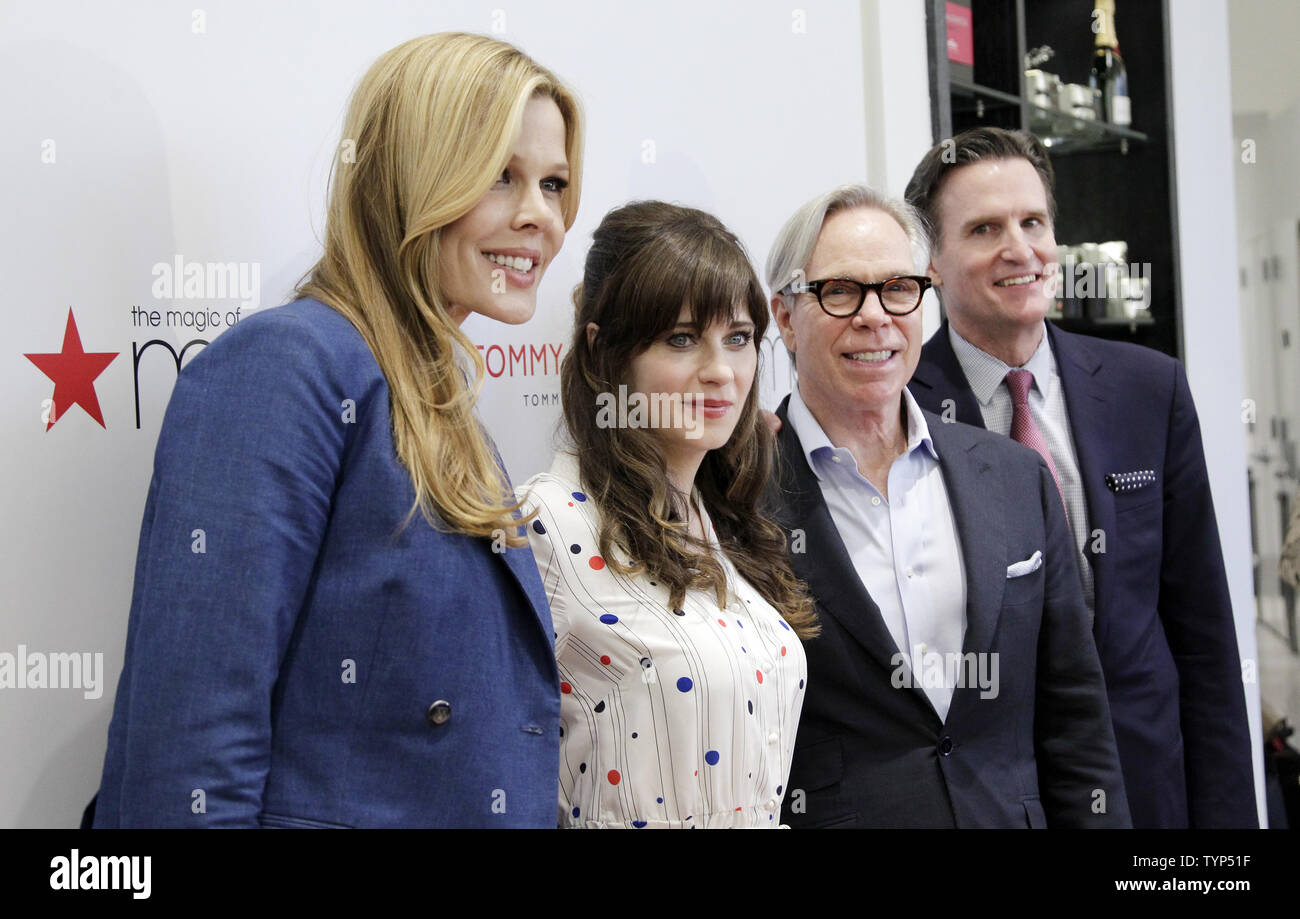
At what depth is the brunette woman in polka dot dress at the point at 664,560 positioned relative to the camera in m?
1.71

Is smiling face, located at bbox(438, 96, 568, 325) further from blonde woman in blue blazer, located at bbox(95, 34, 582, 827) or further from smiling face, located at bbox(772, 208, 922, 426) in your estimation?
smiling face, located at bbox(772, 208, 922, 426)

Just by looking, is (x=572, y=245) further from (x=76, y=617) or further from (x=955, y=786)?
(x=955, y=786)

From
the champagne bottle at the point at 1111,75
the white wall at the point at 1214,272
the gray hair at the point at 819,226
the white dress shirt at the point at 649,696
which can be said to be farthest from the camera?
the champagne bottle at the point at 1111,75

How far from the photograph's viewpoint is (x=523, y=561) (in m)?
1.62

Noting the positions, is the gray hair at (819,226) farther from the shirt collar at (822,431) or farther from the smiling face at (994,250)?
the shirt collar at (822,431)

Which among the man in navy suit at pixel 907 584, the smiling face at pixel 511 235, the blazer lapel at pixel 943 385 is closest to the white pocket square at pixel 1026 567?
the man in navy suit at pixel 907 584

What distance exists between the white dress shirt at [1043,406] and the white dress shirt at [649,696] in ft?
2.81

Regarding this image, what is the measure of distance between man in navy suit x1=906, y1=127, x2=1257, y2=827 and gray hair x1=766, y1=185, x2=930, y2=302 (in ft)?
0.55

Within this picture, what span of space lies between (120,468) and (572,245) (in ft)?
3.12

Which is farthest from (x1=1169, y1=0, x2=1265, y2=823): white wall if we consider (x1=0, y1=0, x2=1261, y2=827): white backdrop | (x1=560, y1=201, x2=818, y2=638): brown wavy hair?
(x1=0, y1=0, x2=1261, y2=827): white backdrop

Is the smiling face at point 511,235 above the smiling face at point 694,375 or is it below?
above

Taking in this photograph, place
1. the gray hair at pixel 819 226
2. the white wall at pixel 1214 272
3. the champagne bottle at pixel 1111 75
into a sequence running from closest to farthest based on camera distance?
the gray hair at pixel 819 226
the white wall at pixel 1214 272
the champagne bottle at pixel 1111 75

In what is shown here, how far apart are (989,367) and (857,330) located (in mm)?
414

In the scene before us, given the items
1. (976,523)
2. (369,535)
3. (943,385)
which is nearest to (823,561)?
(976,523)
